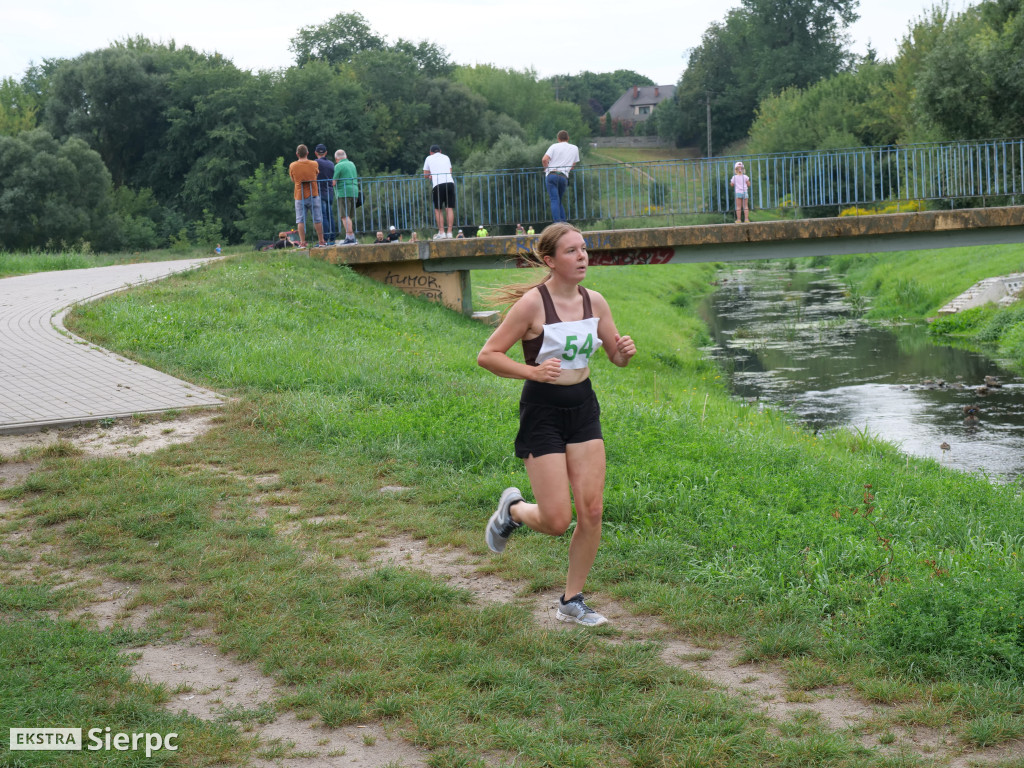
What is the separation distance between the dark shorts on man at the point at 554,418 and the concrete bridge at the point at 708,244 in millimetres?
13628

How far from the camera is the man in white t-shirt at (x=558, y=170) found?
63.1ft

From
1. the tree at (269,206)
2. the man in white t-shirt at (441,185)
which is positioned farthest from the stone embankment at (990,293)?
the tree at (269,206)

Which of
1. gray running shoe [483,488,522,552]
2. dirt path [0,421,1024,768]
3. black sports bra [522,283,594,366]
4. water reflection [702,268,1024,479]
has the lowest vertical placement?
water reflection [702,268,1024,479]

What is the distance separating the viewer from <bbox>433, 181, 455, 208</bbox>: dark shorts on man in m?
20.3

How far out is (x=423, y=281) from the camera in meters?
21.3

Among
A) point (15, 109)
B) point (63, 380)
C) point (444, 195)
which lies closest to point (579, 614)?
point (63, 380)

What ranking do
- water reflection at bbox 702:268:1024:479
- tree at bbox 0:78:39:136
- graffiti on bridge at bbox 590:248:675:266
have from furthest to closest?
1. tree at bbox 0:78:39:136
2. graffiti on bridge at bbox 590:248:675:266
3. water reflection at bbox 702:268:1024:479

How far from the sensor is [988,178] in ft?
66.2

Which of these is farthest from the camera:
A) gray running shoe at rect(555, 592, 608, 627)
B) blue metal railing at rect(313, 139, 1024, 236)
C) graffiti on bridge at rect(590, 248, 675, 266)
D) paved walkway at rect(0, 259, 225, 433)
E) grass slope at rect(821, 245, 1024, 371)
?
grass slope at rect(821, 245, 1024, 371)

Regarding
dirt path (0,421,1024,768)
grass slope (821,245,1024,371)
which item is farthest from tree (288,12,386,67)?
dirt path (0,421,1024,768)

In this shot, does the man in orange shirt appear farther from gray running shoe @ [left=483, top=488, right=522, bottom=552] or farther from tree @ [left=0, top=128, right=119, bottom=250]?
tree @ [left=0, top=128, right=119, bottom=250]

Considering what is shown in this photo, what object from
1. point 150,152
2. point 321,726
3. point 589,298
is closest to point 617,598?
point 589,298

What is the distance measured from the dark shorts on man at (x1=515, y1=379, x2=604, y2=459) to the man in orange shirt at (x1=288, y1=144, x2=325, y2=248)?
15.3 m

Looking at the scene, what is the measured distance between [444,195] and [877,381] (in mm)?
9325
